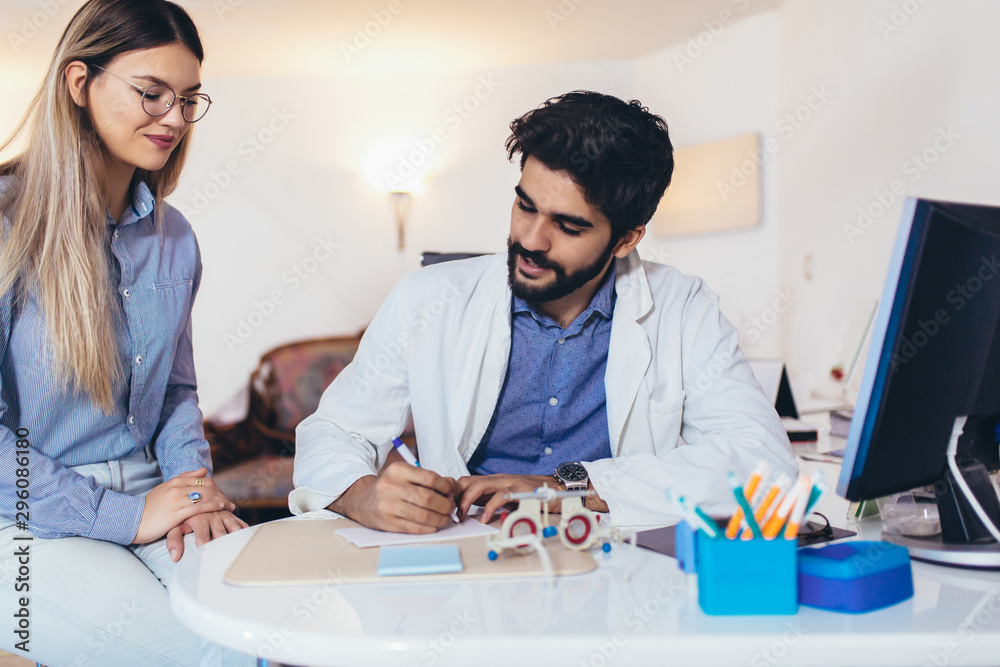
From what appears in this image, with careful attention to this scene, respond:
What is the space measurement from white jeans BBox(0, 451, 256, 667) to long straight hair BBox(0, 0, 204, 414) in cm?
27

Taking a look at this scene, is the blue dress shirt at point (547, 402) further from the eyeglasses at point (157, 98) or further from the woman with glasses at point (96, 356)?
the eyeglasses at point (157, 98)

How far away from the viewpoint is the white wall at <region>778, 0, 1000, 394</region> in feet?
7.61

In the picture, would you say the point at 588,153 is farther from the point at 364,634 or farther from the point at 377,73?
the point at 377,73

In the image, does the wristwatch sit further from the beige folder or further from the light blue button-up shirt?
the light blue button-up shirt

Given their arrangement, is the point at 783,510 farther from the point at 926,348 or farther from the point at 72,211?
the point at 72,211

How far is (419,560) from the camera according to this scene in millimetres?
913

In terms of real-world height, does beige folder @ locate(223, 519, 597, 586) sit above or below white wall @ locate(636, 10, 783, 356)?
below

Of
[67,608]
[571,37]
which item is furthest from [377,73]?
[67,608]

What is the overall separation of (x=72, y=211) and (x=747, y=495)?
1.20m

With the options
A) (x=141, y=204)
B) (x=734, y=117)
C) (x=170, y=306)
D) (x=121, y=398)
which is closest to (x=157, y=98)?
(x=141, y=204)

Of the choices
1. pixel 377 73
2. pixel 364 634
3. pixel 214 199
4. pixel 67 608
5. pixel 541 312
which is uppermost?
pixel 377 73

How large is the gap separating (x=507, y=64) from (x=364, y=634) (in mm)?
4680

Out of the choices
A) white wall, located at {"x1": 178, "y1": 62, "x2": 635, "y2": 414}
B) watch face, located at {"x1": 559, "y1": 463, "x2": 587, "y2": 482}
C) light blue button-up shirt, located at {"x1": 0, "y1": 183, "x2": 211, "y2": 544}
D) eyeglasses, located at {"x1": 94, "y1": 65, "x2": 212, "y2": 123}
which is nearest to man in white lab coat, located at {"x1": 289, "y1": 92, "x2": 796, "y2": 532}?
watch face, located at {"x1": 559, "y1": 463, "x2": 587, "y2": 482}

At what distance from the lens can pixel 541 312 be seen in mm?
1631
